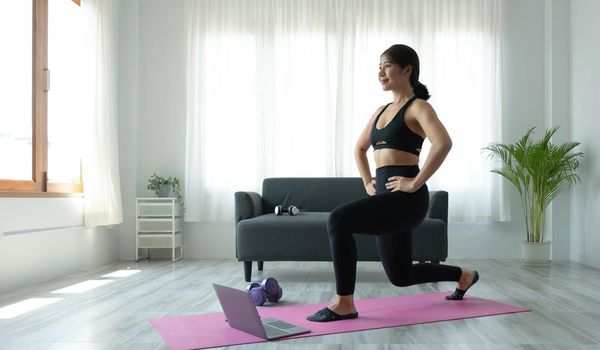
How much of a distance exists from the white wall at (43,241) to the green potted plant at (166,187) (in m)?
0.61

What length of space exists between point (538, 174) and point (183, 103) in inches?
132

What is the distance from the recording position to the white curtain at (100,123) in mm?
4773

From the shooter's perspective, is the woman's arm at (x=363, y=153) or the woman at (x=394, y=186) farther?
the woman's arm at (x=363, y=153)

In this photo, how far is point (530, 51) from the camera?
18.6 ft

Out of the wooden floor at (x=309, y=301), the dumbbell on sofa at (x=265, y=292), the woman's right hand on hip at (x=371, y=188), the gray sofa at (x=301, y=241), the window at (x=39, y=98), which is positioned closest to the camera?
the wooden floor at (x=309, y=301)

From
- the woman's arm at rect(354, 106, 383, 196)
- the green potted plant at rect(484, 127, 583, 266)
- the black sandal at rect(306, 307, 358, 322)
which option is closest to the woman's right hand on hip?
the woman's arm at rect(354, 106, 383, 196)

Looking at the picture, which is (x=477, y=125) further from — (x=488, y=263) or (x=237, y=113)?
(x=237, y=113)

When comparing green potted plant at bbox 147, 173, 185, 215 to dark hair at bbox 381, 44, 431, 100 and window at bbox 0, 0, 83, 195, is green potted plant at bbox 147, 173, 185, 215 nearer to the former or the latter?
window at bbox 0, 0, 83, 195

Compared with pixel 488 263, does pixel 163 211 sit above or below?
above

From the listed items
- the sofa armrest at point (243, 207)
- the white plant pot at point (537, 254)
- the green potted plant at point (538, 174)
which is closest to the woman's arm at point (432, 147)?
the sofa armrest at point (243, 207)

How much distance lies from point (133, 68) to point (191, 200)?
1.40 m

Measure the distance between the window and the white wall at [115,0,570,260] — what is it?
0.89m

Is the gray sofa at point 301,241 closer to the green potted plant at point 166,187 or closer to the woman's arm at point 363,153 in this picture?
the woman's arm at point 363,153

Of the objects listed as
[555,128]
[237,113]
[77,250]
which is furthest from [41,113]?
[555,128]
